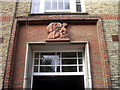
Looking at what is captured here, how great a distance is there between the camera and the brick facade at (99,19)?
5070mm

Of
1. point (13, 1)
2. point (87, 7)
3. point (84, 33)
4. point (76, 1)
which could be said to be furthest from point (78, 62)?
point (13, 1)

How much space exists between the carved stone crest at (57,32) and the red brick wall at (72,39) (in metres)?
0.22

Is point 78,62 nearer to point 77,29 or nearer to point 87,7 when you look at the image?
point 77,29

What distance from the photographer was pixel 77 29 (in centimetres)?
571

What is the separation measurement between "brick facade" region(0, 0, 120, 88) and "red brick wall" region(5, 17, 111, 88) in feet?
0.17

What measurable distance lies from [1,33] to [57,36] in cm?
218

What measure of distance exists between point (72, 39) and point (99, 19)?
135cm

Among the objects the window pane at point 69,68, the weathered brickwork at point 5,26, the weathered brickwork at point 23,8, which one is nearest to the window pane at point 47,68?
the window pane at point 69,68

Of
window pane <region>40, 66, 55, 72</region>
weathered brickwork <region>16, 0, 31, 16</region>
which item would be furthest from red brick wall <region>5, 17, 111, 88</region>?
window pane <region>40, 66, 55, 72</region>

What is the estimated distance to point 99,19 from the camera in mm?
5691

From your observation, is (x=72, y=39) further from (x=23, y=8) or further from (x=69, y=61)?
(x=23, y=8)

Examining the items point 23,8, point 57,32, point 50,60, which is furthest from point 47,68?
point 23,8

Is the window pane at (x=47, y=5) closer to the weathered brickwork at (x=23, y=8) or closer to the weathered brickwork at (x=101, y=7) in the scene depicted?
the weathered brickwork at (x=23, y=8)

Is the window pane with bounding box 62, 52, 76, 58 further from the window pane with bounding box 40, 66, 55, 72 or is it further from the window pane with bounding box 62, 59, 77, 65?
the window pane with bounding box 40, 66, 55, 72
